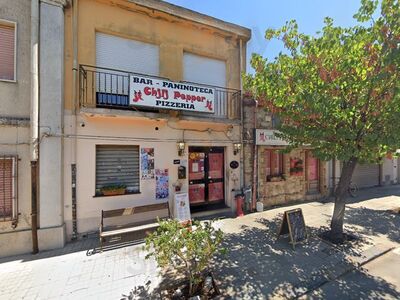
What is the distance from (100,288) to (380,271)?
220 inches

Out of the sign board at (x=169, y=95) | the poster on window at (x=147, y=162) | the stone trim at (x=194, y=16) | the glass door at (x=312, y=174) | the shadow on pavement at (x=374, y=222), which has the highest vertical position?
the stone trim at (x=194, y=16)

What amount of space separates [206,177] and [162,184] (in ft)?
6.01

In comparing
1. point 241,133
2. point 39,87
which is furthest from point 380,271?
point 39,87

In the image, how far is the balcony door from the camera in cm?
800

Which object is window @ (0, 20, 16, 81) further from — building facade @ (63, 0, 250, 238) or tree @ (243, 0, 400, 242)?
tree @ (243, 0, 400, 242)

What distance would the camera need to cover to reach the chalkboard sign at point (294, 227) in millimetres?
5617

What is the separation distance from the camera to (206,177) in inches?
325

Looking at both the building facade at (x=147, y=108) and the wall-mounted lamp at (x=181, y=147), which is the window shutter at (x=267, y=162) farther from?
the wall-mounted lamp at (x=181, y=147)

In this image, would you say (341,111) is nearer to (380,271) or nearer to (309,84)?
(309,84)

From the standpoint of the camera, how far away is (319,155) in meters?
5.69

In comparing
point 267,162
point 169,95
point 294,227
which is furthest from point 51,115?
point 267,162

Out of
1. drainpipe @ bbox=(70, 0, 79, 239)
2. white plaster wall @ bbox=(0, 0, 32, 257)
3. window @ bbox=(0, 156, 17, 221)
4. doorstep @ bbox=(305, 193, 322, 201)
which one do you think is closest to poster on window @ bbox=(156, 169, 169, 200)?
drainpipe @ bbox=(70, 0, 79, 239)

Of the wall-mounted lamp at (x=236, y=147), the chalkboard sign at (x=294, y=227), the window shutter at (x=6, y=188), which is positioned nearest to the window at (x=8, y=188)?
the window shutter at (x=6, y=188)

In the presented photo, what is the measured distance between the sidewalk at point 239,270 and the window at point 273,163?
3238 millimetres
